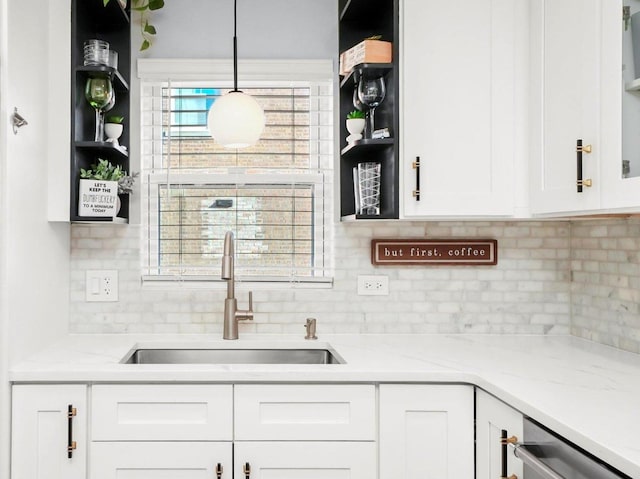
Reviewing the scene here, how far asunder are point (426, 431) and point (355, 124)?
121cm

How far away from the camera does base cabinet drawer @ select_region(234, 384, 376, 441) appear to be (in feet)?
6.27

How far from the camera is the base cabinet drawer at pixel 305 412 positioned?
191 cm

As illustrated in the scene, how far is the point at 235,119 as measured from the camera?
7.26 feet

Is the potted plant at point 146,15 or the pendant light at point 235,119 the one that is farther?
the potted plant at point 146,15

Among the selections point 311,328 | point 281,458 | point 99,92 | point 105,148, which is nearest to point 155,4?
point 99,92

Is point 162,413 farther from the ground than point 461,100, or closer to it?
closer to it

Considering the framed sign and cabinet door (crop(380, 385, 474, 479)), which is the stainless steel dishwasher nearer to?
cabinet door (crop(380, 385, 474, 479))

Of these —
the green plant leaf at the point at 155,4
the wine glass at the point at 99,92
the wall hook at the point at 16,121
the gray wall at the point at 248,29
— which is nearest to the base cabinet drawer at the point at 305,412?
the wall hook at the point at 16,121

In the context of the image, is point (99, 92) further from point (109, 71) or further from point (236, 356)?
point (236, 356)

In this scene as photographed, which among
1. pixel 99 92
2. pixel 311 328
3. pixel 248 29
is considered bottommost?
pixel 311 328

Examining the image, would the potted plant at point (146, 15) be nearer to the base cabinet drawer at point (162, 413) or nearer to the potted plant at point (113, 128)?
the potted plant at point (113, 128)

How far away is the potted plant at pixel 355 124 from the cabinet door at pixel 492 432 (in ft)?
3.66

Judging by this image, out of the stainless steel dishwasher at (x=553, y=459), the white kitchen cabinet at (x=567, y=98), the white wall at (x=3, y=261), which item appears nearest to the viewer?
the stainless steel dishwasher at (x=553, y=459)

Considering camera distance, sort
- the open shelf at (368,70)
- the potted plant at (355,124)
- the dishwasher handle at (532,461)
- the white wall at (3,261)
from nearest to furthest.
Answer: the dishwasher handle at (532,461) < the white wall at (3,261) < the open shelf at (368,70) < the potted plant at (355,124)
